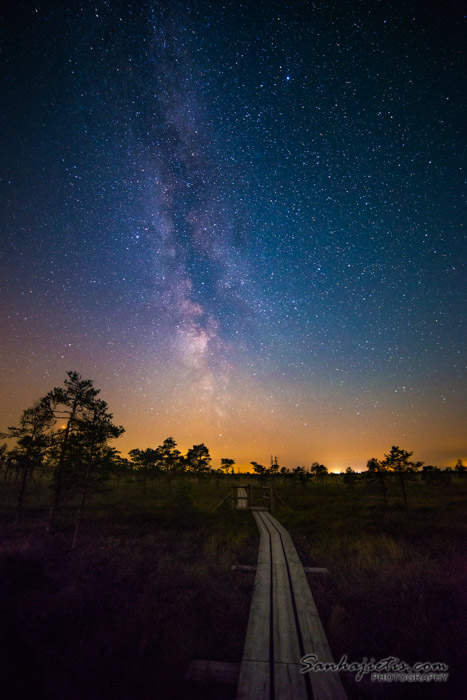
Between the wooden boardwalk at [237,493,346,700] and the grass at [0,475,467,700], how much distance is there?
380 millimetres

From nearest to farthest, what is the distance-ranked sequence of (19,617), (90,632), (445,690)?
(445,690)
(90,632)
(19,617)

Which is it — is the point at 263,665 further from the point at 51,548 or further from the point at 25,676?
the point at 51,548

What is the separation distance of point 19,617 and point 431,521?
25654 mm

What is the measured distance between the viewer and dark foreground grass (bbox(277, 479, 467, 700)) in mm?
5656

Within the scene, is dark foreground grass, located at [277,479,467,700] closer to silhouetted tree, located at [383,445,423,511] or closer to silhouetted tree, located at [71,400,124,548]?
silhouetted tree, located at [383,445,423,511]

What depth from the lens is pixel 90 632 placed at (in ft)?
22.7

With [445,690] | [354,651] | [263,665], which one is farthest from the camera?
[354,651]

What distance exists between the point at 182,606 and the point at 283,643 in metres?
3.47

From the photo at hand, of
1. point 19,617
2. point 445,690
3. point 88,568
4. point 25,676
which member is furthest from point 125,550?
point 445,690

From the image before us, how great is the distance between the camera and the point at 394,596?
8.63 metres

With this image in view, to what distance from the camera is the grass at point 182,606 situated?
5160 millimetres

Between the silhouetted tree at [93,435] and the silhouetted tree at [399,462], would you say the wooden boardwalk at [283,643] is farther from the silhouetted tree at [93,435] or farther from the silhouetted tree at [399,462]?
the silhouetted tree at [399,462]

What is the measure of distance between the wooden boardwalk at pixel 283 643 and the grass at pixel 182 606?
1.25 ft
